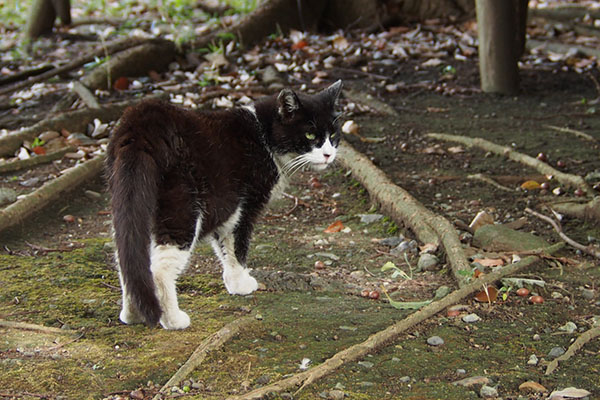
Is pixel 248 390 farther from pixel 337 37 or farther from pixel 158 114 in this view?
pixel 337 37

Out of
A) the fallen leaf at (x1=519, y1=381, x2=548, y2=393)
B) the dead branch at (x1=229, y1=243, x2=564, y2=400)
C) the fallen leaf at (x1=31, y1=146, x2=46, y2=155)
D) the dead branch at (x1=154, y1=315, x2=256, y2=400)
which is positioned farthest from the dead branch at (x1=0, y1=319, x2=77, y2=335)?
the fallen leaf at (x1=31, y1=146, x2=46, y2=155)

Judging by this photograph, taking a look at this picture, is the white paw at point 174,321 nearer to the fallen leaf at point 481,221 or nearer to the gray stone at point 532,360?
the gray stone at point 532,360

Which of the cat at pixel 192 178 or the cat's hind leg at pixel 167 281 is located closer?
the cat at pixel 192 178

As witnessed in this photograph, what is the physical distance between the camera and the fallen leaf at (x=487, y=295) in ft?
11.7

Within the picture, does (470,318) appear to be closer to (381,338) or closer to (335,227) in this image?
(381,338)

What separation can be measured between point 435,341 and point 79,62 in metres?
6.03

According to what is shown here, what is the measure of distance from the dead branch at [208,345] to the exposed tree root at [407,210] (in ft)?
4.11

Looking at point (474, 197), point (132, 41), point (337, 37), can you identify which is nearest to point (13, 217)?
point (474, 197)

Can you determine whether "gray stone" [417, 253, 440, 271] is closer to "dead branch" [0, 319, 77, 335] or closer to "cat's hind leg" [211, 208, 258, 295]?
"cat's hind leg" [211, 208, 258, 295]

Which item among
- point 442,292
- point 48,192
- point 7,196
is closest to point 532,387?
point 442,292

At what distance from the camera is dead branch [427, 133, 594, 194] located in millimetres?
5089

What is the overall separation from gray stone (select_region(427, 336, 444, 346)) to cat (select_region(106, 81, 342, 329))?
107 cm

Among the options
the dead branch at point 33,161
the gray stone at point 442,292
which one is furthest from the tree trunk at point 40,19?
the gray stone at point 442,292

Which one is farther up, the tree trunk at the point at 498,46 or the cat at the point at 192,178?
the cat at the point at 192,178
